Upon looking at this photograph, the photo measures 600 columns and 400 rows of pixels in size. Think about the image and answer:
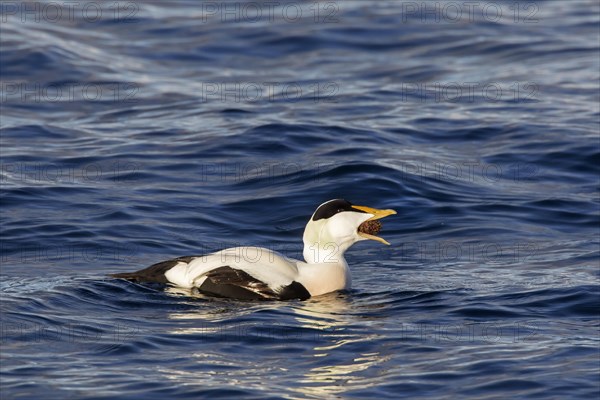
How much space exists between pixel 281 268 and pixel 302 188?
4.16 m

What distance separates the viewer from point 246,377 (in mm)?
8852

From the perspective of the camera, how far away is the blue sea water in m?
9.22

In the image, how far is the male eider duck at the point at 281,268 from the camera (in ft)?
35.2

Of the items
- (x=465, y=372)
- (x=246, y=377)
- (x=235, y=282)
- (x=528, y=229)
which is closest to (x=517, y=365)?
(x=465, y=372)

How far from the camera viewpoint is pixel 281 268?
1089 cm

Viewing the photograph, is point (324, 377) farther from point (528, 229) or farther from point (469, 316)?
point (528, 229)

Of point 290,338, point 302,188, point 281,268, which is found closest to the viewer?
point 290,338

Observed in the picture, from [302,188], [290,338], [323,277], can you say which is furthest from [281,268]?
[302,188]

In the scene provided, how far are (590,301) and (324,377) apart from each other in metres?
3.01

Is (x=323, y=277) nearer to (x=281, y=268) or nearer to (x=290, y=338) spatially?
(x=281, y=268)

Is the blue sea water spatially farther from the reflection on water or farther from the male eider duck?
the male eider duck

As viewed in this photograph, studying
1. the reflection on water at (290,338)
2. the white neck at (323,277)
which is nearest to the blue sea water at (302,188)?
the reflection on water at (290,338)

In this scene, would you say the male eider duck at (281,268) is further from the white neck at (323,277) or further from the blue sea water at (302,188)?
the blue sea water at (302,188)

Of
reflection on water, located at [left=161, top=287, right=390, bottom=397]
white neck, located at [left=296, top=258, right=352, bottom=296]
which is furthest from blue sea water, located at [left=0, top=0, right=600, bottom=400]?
white neck, located at [left=296, top=258, right=352, bottom=296]
